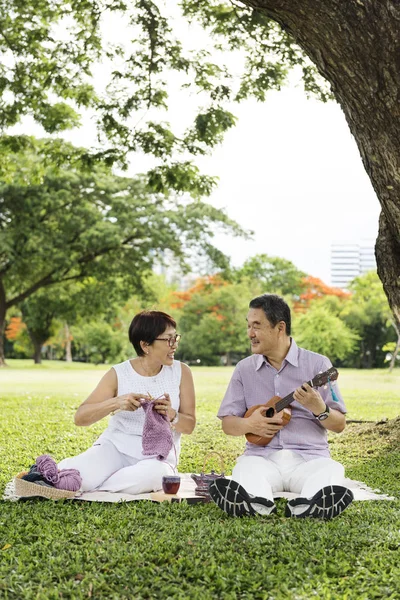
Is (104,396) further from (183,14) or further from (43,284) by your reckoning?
(43,284)

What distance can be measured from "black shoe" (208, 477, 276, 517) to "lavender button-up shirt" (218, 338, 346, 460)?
0.49 meters

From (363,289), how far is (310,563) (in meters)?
34.4

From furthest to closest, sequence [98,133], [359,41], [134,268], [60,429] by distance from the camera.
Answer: [134,268] < [98,133] < [60,429] < [359,41]

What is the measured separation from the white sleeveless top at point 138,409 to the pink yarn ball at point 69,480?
13.8 inches

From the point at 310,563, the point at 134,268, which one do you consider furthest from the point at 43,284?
the point at 310,563

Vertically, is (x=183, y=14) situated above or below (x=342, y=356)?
above

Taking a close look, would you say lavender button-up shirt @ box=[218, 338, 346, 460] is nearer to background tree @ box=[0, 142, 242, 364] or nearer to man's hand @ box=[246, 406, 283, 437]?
man's hand @ box=[246, 406, 283, 437]

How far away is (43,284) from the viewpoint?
25.1 m

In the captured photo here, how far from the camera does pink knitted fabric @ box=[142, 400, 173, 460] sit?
4.59 meters

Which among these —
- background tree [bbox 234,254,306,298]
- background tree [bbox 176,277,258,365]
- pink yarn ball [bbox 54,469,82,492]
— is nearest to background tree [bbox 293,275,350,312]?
background tree [bbox 234,254,306,298]

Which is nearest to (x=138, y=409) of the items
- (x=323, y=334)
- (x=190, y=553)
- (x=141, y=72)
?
(x=190, y=553)

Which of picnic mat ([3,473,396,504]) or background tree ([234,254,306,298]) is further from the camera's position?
background tree ([234,254,306,298])

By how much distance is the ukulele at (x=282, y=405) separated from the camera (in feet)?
13.5

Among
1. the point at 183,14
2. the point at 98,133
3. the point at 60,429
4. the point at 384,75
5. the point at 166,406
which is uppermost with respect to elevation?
the point at 183,14
